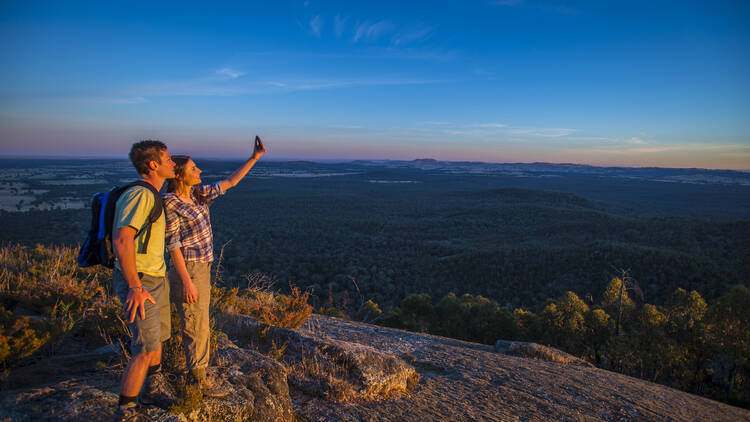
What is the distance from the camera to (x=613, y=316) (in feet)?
37.8

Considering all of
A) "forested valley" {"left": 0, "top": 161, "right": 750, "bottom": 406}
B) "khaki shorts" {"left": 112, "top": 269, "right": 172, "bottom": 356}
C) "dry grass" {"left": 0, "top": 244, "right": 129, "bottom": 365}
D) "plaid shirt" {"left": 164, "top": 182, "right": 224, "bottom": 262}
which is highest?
"plaid shirt" {"left": 164, "top": 182, "right": 224, "bottom": 262}

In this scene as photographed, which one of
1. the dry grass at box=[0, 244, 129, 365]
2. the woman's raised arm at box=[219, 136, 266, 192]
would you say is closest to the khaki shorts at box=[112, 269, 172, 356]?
the woman's raised arm at box=[219, 136, 266, 192]

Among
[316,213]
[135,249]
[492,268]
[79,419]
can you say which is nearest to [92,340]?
[79,419]

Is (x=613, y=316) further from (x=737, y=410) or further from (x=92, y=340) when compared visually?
(x=92, y=340)

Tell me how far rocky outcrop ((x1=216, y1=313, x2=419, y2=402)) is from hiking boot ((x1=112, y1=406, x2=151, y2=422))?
4.45 feet

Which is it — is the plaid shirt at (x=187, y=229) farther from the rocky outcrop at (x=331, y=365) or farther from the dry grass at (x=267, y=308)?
the dry grass at (x=267, y=308)

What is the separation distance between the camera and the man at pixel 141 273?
2.07 m

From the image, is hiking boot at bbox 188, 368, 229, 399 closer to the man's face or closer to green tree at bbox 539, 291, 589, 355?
the man's face

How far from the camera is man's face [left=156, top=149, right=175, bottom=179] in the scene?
2.38m

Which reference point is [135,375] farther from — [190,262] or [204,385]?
[190,262]

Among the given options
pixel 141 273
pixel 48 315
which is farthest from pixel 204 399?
pixel 48 315

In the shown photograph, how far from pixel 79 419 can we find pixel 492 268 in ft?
90.9

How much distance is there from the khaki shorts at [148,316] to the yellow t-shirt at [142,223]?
2.4 inches

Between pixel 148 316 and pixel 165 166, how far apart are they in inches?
39.9
